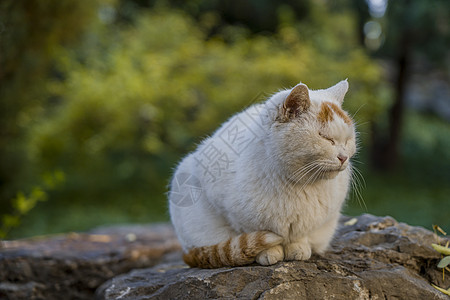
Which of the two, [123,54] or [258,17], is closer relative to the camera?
[123,54]

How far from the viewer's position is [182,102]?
Answer: 8.12 m

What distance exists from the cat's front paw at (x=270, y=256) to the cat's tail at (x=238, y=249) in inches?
1.6

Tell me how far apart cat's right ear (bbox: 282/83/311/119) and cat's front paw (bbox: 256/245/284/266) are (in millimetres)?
738

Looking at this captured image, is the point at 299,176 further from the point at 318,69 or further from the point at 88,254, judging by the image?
the point at 318,69

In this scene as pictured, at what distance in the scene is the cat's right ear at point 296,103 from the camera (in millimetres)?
2152

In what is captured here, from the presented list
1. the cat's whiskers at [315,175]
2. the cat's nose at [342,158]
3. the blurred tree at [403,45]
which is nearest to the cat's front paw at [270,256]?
the cat's whiskers at [315,175]

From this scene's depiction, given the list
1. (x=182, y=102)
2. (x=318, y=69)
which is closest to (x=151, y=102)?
(x=182, y=102)

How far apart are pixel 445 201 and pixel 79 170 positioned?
6703 millimetres

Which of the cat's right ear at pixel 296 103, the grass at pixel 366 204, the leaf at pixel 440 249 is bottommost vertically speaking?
the grass at pixel 366 204

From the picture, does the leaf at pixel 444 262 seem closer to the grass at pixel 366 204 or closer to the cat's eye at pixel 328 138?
the cat's eye at pixel 328 138

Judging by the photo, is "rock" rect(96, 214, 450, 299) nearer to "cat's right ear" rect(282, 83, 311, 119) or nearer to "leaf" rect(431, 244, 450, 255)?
"leaf" rect(431, 244, 450, 255)

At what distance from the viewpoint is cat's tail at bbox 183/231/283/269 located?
94.1 inches

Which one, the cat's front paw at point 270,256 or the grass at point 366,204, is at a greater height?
the cat's front paw at point 270,256

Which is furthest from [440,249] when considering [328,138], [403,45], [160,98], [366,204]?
[160,98]
